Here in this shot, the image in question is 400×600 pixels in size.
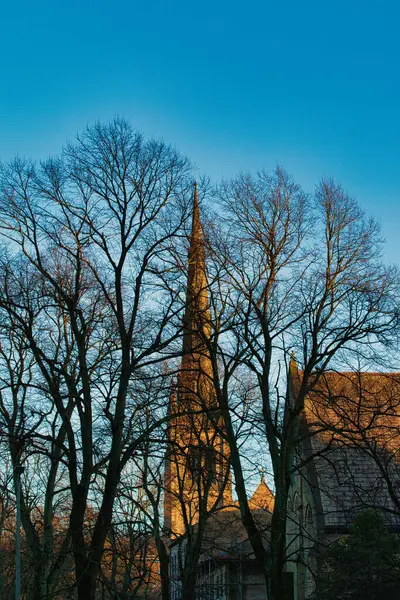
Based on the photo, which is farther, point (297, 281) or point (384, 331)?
point (297, 281)

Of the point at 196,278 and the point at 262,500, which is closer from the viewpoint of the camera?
the point at 196,278

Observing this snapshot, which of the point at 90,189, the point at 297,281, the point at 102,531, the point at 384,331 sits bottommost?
the point at 102,531

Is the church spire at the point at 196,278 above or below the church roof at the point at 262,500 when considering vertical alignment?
above

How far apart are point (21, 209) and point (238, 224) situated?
593 cm

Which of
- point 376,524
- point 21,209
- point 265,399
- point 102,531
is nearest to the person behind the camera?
point 102,531

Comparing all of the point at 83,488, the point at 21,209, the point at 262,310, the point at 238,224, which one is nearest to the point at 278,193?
the point at 238,224

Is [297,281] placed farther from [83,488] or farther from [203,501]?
[203,501]

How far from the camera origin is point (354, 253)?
20.7 meters

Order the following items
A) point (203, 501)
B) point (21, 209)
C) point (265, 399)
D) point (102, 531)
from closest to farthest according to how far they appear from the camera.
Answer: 1. point (102, 531)
2. point (21, 209)
3. point (265, 399)
4. point (203, 501)

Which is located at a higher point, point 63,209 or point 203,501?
point 63,209

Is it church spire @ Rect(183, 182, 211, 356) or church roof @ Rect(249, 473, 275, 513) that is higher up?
church spire @ Rect(183, 182, 211, 356)

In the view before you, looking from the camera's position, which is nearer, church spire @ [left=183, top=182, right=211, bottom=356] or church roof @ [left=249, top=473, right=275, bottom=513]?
church spire @ [left=183, top=182, right=211, bottom=356]

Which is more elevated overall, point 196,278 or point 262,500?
point 196,278

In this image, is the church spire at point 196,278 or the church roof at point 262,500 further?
the church roof at point 262,500
